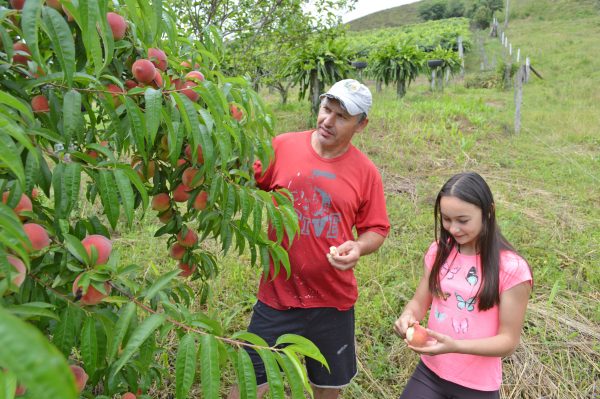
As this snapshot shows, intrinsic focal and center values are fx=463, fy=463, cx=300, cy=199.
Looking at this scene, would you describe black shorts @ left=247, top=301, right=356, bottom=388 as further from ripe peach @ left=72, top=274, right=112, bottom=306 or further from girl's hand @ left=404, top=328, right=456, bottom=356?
ripe peach @ left=72, top=274, right=112, bottom=306

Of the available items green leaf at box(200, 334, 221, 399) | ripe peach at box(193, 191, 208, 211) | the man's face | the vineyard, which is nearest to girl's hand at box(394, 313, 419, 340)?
the vineyard

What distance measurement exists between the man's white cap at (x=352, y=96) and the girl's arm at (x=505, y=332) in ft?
2.58

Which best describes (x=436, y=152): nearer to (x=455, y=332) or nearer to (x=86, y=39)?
(x=455, y=332)

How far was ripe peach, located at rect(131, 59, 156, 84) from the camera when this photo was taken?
0.91 m

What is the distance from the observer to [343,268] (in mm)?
1635

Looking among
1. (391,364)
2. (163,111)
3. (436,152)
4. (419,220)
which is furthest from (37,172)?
(436,152)

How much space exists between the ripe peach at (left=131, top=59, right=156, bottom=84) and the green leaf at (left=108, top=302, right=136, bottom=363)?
→ 1.46ft

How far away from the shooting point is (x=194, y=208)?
1.16 meters

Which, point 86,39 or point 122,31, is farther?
point 122,31

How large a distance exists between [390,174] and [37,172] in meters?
4.57

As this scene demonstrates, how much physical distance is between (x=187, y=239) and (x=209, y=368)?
25.0 inches

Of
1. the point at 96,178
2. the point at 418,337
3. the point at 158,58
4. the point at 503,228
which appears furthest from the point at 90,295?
the point at 503,228

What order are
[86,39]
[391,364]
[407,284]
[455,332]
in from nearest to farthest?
[86,39], [455,332], [391,364], [407,284]

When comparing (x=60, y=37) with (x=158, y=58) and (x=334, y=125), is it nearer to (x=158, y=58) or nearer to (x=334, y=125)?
(x=158, y=58)
